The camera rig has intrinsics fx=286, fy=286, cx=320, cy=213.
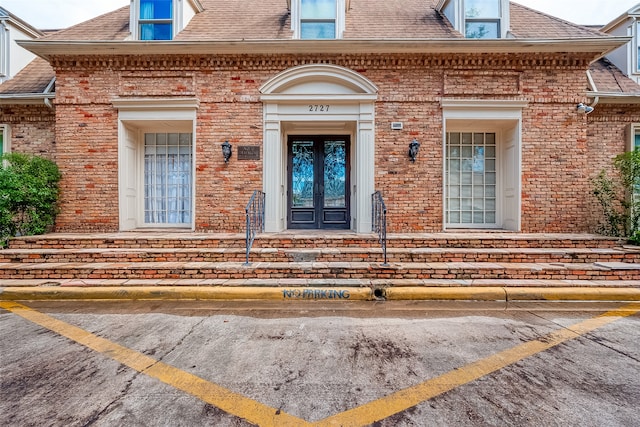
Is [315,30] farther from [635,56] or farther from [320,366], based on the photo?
[635,56]

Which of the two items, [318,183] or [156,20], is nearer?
[156,20]

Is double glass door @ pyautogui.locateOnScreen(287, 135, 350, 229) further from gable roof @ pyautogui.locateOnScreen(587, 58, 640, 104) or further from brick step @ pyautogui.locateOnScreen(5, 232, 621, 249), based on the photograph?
gable roof @ pyautogui.locateOnScreen(587, 58, 640, 104)

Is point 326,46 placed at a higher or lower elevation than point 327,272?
higher

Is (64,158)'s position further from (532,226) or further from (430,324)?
(532,226)

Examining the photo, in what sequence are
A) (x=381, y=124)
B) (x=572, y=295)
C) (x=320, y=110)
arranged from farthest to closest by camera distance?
(x=320, y=110), (x=381, y=124), (x=572, y=295)

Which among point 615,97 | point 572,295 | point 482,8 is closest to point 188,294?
point 572,295

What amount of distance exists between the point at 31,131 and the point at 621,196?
15.5 metres

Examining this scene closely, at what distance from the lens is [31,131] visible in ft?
25.0

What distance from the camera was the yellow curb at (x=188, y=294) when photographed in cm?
442

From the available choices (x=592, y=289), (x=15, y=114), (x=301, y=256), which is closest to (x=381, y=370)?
(x=301, y=256)

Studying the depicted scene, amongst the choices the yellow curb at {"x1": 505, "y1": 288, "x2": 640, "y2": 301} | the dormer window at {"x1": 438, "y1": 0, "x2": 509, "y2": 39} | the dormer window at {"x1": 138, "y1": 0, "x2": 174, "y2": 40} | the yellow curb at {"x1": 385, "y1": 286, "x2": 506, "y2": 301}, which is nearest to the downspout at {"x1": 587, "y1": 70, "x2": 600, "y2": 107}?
the dormer window at {"x1": 438, "y1": 0, "x2": 509, "y2": 39}

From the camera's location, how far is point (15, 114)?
24.9ft

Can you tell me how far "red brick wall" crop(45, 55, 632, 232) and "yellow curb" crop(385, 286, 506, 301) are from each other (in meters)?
2.54

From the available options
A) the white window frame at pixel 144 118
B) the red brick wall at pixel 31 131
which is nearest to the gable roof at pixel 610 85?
the white window frame at pixel 144 118
